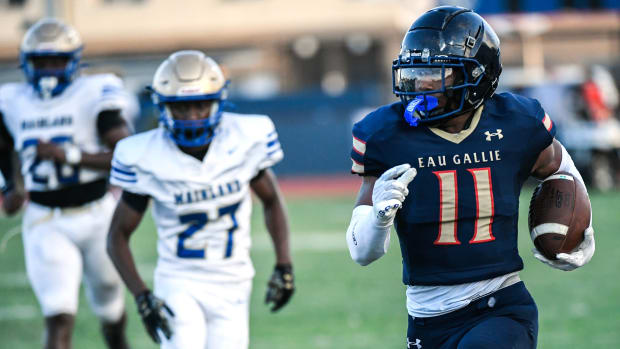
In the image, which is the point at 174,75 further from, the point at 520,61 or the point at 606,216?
the point at 520,61

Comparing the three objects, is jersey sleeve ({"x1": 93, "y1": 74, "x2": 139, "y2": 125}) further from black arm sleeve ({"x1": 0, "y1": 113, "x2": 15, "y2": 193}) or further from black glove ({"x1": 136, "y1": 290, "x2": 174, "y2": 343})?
black glove ({"x1": 136, "y1": 290, "x2": 174, "y2": 343})

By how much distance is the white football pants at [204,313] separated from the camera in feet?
14.2

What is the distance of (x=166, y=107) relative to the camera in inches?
179

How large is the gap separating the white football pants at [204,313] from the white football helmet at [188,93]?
660mm

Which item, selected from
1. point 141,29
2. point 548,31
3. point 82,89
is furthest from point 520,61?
point 82,89

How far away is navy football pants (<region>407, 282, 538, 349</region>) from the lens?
3459 millimetres

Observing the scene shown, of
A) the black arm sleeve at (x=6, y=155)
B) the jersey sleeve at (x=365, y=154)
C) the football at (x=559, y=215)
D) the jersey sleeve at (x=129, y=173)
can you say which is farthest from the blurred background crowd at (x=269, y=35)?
the jersey sleeve at (x=365, y=154)

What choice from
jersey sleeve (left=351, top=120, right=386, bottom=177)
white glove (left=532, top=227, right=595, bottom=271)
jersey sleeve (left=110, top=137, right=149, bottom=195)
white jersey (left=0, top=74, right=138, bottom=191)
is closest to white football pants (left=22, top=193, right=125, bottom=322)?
white jersey (left=0, top=74, right=138, bottom=191)

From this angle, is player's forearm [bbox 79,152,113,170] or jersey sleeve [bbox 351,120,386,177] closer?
jersey sleeve [bbox 351,120,386,177]

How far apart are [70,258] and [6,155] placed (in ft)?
2.82

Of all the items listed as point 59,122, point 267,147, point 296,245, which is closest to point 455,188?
point 267,147

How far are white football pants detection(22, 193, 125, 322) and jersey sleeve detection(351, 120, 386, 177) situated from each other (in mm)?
2307

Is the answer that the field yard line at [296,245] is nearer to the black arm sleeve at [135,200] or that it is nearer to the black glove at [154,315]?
the black arm sleeve at [135,200]

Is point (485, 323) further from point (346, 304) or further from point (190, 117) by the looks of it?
point (346, 304)
